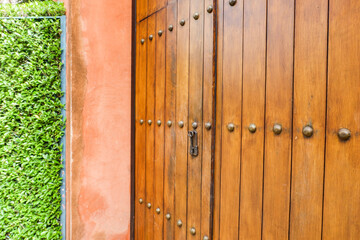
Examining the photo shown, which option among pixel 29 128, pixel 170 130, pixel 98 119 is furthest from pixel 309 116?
pixel 29 128

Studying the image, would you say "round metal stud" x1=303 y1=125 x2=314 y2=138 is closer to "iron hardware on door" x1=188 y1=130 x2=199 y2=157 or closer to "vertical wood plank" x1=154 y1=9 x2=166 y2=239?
"iron hardware on door" x1=188 y1=130 x2=199 y2=157

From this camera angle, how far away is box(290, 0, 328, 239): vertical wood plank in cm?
78

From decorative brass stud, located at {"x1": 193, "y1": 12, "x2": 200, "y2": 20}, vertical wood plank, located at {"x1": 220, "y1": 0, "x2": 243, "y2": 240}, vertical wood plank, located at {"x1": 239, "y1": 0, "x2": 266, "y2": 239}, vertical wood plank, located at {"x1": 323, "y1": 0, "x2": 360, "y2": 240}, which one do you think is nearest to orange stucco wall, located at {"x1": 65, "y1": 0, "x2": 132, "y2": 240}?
decorative brass stud, located at {"x1": 193, "y1": 12, "x2": 200, "y2": 20}

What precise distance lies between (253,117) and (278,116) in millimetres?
114

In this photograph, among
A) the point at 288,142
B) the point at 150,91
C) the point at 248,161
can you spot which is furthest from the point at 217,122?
the point at 150,91

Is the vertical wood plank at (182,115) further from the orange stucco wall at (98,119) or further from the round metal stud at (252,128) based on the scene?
A: the orange stucco wall at (98,119)

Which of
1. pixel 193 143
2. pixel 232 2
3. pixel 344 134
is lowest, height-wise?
pixel 193 143

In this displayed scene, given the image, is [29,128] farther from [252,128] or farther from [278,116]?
[278,116]

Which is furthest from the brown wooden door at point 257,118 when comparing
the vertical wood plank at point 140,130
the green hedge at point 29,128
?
the green hedge at point 29,128

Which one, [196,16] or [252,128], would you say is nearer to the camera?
[252,128]

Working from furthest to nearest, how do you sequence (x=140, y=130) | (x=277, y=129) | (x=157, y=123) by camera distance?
(x=140, y=130), (x=157, y=123), (x=277, y=129)

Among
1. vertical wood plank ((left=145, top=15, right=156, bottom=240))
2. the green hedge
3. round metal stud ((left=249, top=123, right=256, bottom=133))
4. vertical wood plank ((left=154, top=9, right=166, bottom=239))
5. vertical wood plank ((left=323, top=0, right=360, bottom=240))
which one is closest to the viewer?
vertical wood plank ((left=323, top=0, right=360, bottom=240))

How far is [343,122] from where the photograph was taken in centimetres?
74

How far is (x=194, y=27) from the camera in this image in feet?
4.25
